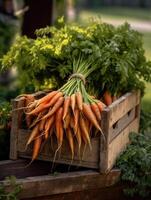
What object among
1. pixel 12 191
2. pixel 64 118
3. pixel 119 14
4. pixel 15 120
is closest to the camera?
pixel 12 191

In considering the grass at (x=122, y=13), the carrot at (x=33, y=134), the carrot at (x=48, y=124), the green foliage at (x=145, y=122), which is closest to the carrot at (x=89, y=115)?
the carrot at (x=48, y=124)

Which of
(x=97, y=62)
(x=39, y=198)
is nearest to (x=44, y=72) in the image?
(x=97, y=62)

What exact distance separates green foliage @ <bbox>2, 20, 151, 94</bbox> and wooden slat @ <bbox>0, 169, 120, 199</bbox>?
30.8 inches

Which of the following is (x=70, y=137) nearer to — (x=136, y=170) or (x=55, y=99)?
(x=55, y=99)

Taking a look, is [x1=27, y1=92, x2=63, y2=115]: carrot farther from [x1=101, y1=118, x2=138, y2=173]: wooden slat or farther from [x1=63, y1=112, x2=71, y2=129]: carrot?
[x1=101, y1=118, x2=138, y2=173]: wooden slat

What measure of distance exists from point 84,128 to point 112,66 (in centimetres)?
74

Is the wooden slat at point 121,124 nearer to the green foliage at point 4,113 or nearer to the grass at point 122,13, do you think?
the green foliage at point 4,113

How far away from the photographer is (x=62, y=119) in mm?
4520

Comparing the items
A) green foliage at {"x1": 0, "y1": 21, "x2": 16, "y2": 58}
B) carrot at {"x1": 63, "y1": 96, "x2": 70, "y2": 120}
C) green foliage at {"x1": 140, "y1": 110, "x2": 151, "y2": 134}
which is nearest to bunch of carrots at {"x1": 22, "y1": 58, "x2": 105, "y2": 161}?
carrot at {"x1": 63, "y1": 96, "x2": 70, "y2": 120}

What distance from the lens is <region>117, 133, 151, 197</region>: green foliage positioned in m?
4.75

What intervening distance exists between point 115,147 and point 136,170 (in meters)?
0.22

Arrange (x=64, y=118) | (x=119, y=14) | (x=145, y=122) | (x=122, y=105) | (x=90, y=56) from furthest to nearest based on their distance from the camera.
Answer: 1. (x=119, y=14)
2. (x=145, y=122)
3. (x=90, y=56)
4. (x=122, y=105)
5. (x=64, y=118)

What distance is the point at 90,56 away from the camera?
5.09 metres

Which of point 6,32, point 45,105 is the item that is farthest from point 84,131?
point 6,32
